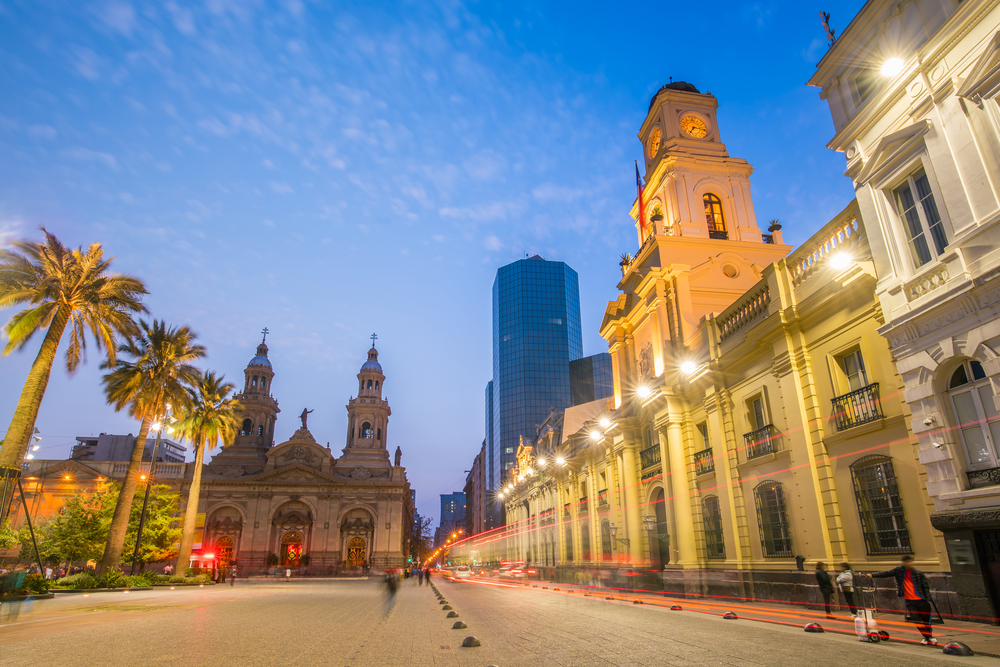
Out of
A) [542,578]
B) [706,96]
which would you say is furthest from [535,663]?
[542,578]

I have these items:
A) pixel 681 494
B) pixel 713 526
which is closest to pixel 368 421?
pixel 681 494

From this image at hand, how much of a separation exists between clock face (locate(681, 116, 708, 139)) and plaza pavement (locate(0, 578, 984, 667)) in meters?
25.8

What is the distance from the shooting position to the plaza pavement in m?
7.32

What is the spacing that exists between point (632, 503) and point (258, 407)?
218ft

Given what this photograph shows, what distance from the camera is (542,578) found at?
44938 mm

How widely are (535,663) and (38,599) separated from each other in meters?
20.7

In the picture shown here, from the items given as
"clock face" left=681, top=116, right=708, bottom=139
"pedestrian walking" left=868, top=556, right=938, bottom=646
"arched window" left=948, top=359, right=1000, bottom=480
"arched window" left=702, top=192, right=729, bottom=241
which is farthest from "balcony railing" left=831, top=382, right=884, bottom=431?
"clock face" left=681, top=116, right=708, bottom=139

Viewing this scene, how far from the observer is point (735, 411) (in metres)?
19.6

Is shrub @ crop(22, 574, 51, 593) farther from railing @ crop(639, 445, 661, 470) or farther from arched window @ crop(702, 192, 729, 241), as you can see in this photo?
arched window @ crop(702, 192, 729, 241)

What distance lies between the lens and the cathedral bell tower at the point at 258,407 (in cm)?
7862

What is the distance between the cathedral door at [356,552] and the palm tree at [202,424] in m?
37.5

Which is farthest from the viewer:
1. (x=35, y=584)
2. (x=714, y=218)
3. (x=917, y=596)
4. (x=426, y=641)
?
(x=714, y=218)

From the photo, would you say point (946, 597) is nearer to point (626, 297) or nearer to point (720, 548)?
point (720, 548)

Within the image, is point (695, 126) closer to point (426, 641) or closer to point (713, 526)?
point (713, 526)
